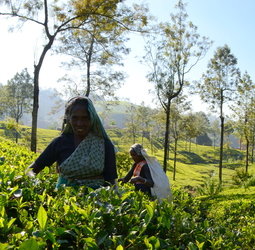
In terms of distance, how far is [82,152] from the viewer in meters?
2.66

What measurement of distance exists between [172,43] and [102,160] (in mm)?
14067

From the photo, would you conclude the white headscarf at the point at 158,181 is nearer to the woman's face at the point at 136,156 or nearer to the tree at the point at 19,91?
the woman's face at the point at 136,156

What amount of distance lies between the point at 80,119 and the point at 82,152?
31 centimetres

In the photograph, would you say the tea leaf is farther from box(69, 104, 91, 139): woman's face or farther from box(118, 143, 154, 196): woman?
box(118, 143, 154, 196): woman

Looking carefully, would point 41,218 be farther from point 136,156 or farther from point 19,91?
point 19,91

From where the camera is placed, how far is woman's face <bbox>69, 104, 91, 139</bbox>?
108 inches

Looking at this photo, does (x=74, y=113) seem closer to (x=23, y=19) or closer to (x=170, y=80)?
(x=23, y=19)

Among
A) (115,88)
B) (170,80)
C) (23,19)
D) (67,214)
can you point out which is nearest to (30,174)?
(67,214)

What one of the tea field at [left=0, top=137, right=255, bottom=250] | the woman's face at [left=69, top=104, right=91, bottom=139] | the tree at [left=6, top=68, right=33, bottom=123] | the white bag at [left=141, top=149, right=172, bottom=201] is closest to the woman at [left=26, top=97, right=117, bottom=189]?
the woman's face at [left=69, top=104, right=91, bottom=139]

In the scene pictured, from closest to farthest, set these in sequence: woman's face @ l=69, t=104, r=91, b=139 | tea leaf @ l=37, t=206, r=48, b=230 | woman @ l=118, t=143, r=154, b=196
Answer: tea leaf @ l=37, t=206, r=48, b=230
woman's face @ l=69, t=104, r=91, b=139
woman @ l=118, t=143, r=154, b=196

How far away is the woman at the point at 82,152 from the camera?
262 cm

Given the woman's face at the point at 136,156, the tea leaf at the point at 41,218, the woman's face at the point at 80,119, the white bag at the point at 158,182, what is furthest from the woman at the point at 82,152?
the woman's face at the point at 136,156

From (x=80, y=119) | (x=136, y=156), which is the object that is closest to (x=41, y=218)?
(x=80, y=119)

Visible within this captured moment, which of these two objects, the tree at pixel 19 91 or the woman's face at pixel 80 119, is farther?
the tree at pixel 19 91
